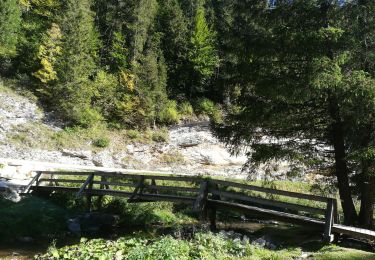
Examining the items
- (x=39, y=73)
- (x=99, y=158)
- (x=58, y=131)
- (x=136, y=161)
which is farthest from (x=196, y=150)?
(x=39, y=73)

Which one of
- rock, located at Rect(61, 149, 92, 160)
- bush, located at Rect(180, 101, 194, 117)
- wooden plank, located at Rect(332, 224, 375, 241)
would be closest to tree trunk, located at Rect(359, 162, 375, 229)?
wooden plank, located at Rect(332, 224, 375, 241)

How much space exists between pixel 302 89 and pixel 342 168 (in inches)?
142

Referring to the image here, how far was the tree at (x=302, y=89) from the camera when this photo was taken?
11.4m

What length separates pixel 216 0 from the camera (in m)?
63.9

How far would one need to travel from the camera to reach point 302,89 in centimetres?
1175

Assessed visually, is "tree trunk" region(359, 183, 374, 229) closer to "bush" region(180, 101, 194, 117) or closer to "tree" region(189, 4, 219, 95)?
"bush" region(180, 101, 194, 117)

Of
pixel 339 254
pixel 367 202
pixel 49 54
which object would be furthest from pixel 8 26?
pixel 339 254

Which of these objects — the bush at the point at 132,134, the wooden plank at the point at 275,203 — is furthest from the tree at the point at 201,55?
the wooden plank at the point at 275,203

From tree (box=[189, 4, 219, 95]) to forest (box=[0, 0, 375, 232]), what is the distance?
0.52 feet

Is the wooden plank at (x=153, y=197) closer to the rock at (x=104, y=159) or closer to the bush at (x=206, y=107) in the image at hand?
the rock at (x=104, y=159)

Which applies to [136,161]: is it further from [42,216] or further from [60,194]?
[42,216]

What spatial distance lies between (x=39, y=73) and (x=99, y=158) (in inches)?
419

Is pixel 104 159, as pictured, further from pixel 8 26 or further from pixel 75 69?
pixel 8 26

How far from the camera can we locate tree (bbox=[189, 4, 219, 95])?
47.9 metres
